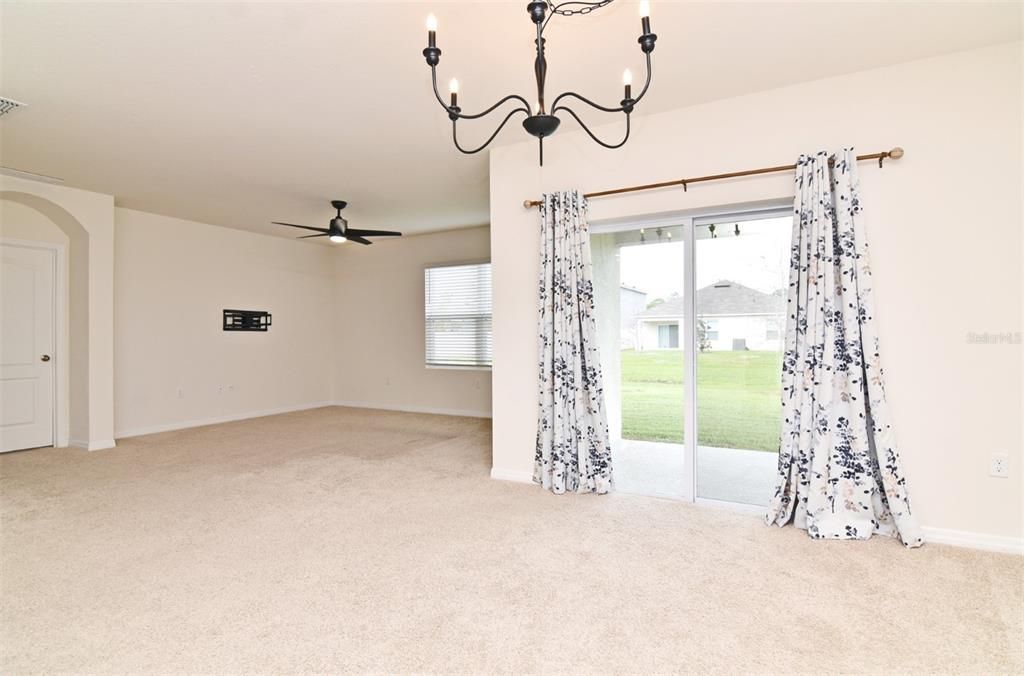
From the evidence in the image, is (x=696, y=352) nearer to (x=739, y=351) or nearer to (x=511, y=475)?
(x=739, y=351)

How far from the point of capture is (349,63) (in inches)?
106

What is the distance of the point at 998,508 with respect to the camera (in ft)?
8.49

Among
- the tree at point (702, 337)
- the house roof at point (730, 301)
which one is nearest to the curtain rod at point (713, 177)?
the house roof at point (730, 301)

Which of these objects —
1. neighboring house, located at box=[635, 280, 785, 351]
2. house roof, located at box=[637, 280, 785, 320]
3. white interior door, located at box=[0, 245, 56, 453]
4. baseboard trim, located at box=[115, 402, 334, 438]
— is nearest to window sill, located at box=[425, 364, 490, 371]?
baseboard trim, located at box=[115, 402, 334, 438]

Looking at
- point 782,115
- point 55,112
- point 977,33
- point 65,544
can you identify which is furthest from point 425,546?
point 977,33

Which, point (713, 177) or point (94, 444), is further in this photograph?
point (94, 444)

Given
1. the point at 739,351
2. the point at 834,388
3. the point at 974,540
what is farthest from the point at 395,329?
the point at 974,540

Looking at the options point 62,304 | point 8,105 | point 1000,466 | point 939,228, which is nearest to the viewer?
point 1000,466

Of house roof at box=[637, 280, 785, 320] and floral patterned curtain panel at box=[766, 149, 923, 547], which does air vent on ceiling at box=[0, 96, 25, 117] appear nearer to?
house roof at box=[637, 280, 785, 320]

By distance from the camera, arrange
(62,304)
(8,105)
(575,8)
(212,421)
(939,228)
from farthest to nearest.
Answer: (212,421) < (62,304) < (8,105) < (939,228) < (575,8)

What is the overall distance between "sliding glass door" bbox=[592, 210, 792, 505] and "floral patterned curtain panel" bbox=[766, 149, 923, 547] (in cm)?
30

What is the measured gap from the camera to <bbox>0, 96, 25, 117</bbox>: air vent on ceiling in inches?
120

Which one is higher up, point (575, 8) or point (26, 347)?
point (575, 8)

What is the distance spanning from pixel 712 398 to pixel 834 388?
0.75 meters
